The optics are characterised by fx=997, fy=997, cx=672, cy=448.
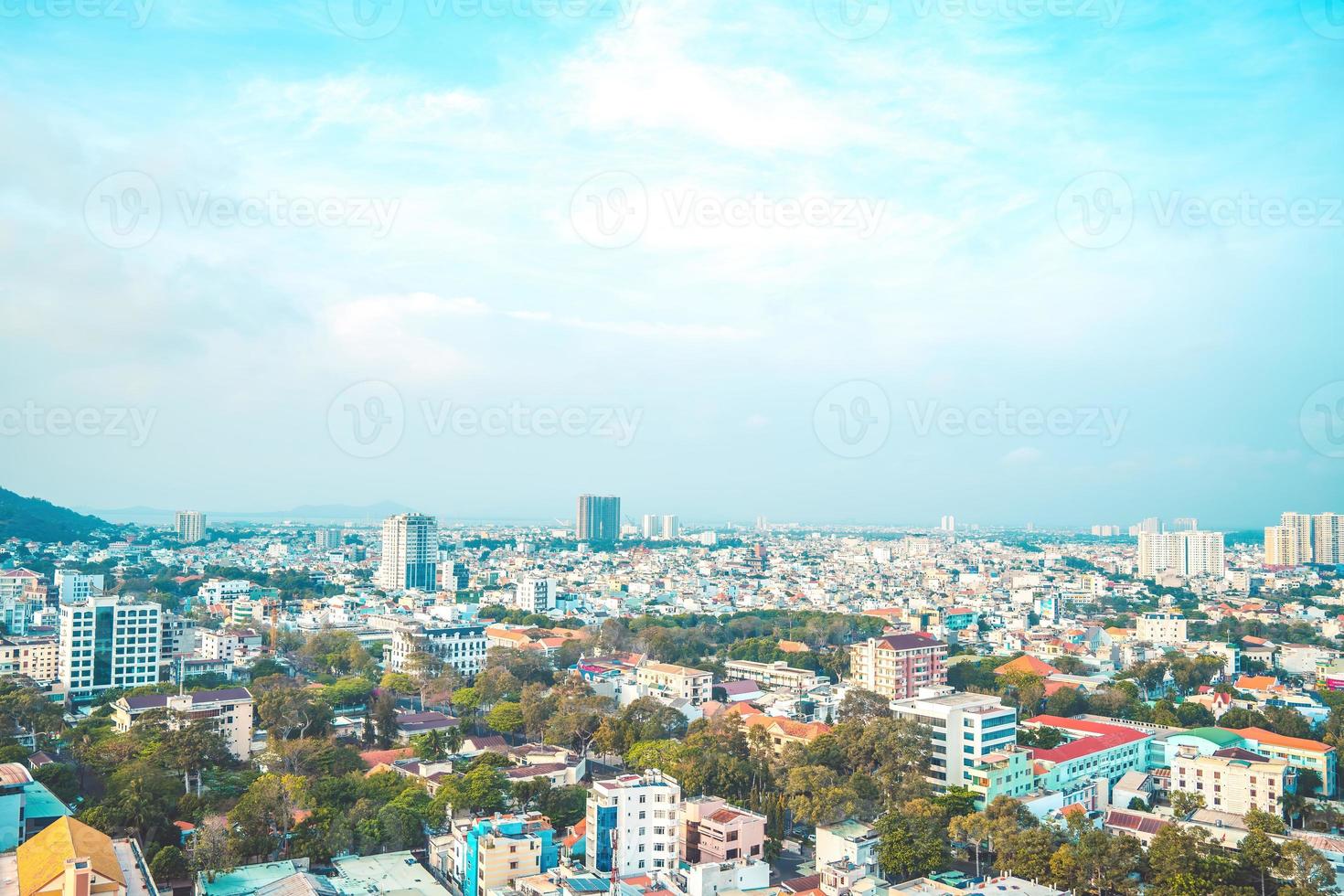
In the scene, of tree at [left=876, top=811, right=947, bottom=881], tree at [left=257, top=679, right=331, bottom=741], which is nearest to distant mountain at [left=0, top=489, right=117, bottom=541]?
tree at [left=257, top=679, right=331, bottom=741]

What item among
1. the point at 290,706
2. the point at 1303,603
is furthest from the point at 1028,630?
the point at 290,706

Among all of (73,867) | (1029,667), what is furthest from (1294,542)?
(73,867)

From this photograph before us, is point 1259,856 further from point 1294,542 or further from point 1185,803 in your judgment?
point 1294,542

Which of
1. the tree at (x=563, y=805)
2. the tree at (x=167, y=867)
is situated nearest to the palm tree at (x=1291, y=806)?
the tree at (x=563, y=805)

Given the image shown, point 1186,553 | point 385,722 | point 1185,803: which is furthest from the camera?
point 1186,553

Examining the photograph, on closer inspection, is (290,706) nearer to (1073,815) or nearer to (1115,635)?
(1073,815)

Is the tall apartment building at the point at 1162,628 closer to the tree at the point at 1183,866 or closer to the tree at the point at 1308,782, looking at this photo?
the tree at the point at 1308,782

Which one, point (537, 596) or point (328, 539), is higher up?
point (328, 539)
